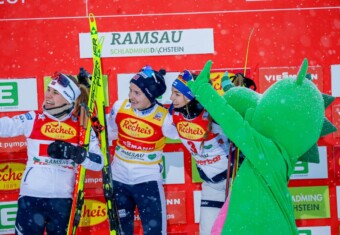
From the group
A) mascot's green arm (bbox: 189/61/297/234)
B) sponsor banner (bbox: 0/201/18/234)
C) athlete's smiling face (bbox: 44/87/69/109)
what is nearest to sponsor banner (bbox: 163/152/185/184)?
athlete's smiling face (bbox: 44/87/69/109)

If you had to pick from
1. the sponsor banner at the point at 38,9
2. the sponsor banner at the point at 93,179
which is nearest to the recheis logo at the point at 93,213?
the sponsor banner at the point at 93,179

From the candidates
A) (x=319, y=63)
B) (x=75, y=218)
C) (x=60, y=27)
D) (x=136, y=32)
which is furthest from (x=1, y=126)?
(x=319, y=63)

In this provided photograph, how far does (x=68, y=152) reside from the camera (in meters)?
3.31

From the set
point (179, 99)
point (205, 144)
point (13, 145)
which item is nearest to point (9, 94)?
point (13, 145)

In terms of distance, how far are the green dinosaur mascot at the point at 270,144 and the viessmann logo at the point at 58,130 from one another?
1.24 m

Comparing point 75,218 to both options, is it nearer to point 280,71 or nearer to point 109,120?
point 109,120

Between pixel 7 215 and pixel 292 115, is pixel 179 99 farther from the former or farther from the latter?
pixel 7 215

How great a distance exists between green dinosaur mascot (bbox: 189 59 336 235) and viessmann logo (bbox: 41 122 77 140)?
4.08 feet

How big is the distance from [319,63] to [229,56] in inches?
27.7

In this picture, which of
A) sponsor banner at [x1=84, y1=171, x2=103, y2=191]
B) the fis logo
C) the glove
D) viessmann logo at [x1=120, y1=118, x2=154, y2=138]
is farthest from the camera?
sponsor banner at [x1=84, y1=171, x2=103, y2=191]

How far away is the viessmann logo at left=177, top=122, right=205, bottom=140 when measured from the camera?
362 centimetres

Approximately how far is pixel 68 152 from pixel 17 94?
94 cm

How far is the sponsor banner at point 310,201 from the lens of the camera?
4.27m

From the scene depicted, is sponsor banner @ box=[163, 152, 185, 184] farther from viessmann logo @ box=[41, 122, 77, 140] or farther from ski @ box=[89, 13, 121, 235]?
viessmann logo @ box=[41, 122, 77, 140]
